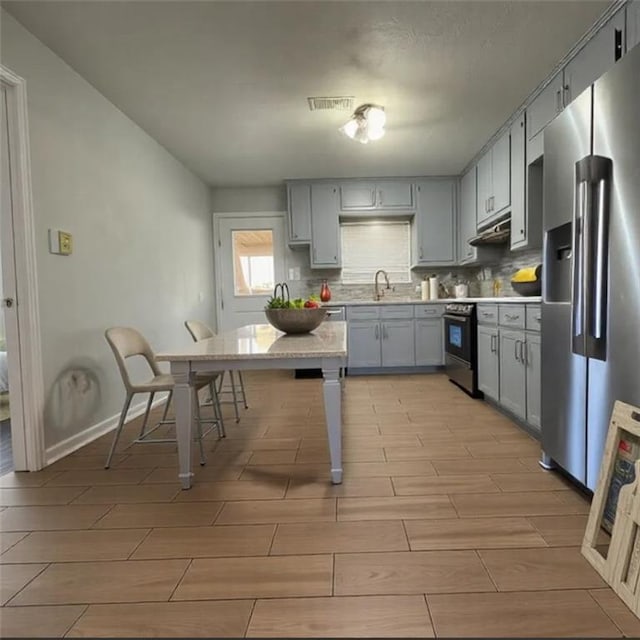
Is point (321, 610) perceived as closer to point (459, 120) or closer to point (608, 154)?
point (608, 154)

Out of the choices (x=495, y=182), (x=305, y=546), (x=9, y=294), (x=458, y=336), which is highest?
(x=495, y=182)

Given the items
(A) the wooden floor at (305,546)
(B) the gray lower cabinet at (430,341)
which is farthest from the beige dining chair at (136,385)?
(B) the gray lower cabinet at (430,341)

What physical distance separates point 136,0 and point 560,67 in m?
2.50

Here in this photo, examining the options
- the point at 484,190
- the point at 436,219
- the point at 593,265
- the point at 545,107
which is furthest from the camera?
the point at 436,219

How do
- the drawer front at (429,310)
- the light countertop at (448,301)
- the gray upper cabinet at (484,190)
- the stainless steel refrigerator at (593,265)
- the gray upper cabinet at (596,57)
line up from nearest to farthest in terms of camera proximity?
the stainless steel refrigerator at (593,265) < the gray upper cabinet at (596,57) < the light countertop at (448,301) < the gray upper cabinet at (484,190) < the drawer front at (429,310)

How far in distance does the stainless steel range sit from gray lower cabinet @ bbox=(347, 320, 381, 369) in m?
0.77

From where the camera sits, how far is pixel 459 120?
321cm

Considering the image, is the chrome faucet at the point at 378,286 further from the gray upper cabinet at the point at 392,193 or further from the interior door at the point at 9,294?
the interior door at the point at 9,294

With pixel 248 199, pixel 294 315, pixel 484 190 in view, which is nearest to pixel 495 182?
pixel 484 190

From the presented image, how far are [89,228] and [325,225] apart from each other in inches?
107

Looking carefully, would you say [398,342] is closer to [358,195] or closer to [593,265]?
[358,195]

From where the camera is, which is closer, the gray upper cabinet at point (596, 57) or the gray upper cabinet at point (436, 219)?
the gray upper cabinet at point (596, 57)

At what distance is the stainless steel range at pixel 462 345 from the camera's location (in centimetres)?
342

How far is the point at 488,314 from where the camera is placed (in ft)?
10.2
